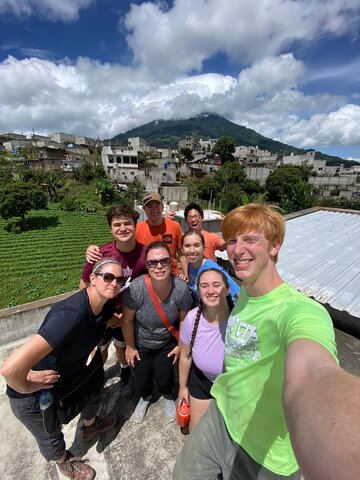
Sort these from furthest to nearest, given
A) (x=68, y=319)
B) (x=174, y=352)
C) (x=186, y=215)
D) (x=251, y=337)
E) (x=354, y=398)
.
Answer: (x=186, y=215) < (x=174, y=352) < (x=68, y=319) < (x=251, y=337) < (x=354, y=398)

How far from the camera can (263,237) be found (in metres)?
1.31

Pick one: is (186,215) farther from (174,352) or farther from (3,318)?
(3,318)

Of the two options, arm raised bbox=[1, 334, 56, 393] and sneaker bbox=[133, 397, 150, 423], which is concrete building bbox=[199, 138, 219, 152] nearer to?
sneaker bbox=[133, 397, 150, 423]

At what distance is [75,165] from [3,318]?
162 feet

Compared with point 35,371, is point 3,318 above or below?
below

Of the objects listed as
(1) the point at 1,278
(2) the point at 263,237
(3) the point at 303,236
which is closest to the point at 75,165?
(1) the point at 1,278

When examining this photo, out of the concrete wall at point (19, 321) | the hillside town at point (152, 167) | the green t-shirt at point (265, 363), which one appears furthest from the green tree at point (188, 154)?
the green t-shirt at point (265, 363)

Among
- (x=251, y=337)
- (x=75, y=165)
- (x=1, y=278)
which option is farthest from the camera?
(x=75, y=165)

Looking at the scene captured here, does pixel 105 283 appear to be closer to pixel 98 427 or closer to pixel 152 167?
pixel 98 427

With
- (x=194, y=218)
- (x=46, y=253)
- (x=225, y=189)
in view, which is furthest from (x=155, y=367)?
(x=225, y=189)

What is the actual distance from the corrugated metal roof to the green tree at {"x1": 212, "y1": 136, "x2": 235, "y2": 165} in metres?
56.3

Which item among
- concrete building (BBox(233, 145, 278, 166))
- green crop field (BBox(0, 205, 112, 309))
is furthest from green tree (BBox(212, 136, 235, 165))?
green crop field (BBox(0, 205, 112, 309))

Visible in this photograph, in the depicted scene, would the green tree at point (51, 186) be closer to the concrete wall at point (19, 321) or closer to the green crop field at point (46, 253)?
the green crop field at point (46, 253)

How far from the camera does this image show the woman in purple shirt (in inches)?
73.2
